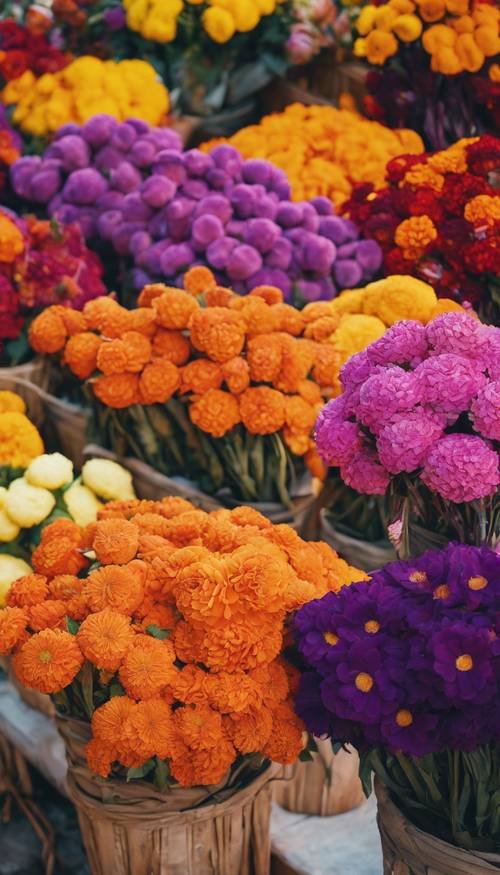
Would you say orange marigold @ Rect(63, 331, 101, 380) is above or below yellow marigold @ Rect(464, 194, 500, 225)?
below

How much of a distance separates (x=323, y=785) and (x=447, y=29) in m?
2.12

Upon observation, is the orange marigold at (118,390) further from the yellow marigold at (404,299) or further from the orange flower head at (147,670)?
the orange flower head at (147,670)

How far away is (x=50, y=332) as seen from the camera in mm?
2330

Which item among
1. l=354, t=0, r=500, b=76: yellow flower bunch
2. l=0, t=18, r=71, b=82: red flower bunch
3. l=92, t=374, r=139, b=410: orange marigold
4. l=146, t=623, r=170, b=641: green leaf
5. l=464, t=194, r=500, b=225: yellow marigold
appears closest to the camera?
l=146, t=623, r=170, b=641: green leaf

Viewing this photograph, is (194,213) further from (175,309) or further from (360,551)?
(360,551)

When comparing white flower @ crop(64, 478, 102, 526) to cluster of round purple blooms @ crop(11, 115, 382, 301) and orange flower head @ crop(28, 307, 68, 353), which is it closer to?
orange flower head @ crop(28, 307, 68, 353)

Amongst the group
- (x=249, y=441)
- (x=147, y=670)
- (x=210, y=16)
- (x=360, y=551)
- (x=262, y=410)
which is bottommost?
(x=360, y=551)

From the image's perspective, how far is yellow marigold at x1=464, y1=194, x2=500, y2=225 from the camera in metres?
2.28

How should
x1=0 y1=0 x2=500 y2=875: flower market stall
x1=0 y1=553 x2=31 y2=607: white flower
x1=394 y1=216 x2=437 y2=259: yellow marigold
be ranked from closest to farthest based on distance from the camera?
x1=0 y1=0 x2=500 y2=875: flower market stall → x1=0 y1=553 x2=31 y2=607: white flower → x1=394 y1=216 x2=437 y2=259: yellow marigold

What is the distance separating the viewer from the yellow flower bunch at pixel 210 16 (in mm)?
3408

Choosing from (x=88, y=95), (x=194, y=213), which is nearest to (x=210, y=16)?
(x=88, y=95)

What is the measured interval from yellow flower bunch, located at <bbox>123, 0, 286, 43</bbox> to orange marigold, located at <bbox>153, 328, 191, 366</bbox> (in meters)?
1.67

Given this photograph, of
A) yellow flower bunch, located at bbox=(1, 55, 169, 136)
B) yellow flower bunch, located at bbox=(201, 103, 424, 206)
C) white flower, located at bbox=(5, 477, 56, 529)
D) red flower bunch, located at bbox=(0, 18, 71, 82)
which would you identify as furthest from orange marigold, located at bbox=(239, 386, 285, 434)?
red flower bunch, located at bbox=(0, 18, 71, 82)

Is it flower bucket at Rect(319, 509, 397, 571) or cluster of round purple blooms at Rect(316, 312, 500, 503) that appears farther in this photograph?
flower bucket at Rect(319, 509, 397, 571)
